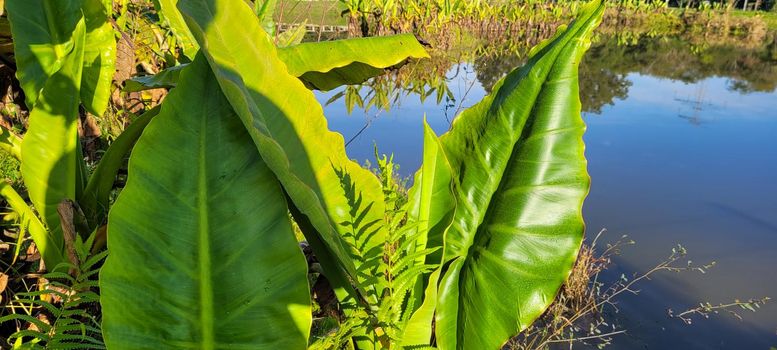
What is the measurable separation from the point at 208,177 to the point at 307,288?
197 mm

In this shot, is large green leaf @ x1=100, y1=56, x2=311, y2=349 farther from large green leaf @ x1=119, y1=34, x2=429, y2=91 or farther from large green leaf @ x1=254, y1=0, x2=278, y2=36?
large green leaf @ x1=254, y1=0, x2=278, y2=36

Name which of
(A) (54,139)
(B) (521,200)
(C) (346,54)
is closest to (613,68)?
(C) (346,54)

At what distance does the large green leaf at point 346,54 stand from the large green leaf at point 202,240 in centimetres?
68

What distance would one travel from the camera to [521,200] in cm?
107

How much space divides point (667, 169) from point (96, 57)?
3.82 m

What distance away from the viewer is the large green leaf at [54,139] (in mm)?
1230

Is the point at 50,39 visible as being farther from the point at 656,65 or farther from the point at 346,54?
the point at 656,65

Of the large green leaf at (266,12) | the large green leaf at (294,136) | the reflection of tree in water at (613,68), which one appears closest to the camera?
the large green leaf at (294,136)

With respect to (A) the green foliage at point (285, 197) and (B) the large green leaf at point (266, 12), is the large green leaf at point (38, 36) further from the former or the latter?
(B) the large green leaf at point (266, 12)

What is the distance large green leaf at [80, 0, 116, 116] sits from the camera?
1.43 metres

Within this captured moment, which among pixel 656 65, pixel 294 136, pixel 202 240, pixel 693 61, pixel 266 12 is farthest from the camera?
pixel 693 61

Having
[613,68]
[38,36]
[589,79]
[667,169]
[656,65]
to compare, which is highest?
[38,36]

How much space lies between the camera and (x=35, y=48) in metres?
1.35

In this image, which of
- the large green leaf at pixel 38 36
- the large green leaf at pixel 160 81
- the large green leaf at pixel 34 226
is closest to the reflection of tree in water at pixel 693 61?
the large green leaf at pixel 160 81
